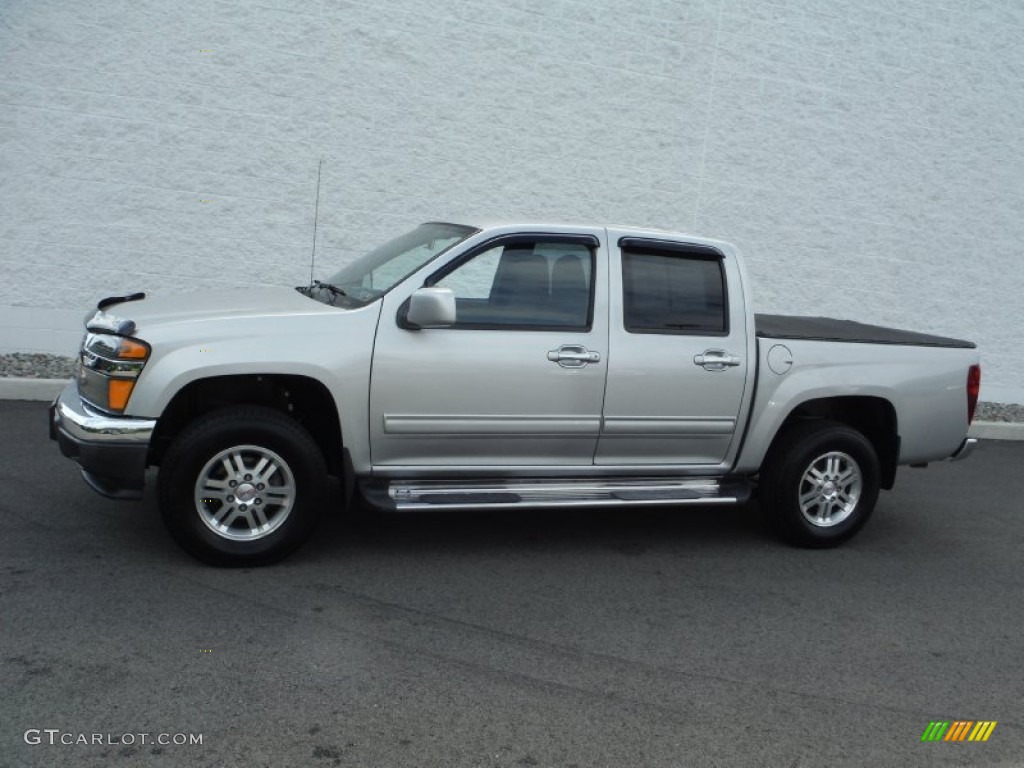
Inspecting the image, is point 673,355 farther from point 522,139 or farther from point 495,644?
point 522,139

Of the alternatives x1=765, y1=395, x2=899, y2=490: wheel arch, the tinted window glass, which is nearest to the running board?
x1=765, y1=395, x2=899, y2=490: wheel arch

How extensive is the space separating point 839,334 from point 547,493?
222 centimetres

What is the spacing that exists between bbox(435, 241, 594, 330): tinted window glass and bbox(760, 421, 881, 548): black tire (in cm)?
156

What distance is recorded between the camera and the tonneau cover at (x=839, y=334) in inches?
254

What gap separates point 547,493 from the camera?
5852 mm

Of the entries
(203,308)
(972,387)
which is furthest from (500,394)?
(972,387)

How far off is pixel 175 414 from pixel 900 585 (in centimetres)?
411

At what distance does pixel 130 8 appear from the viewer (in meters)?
10.2

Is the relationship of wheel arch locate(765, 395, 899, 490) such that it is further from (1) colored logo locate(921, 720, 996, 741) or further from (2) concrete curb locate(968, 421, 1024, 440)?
(2) concrete curb locate(968, 421, 1024, 440)

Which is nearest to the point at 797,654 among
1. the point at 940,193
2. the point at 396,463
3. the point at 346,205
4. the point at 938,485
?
the point at 396,463

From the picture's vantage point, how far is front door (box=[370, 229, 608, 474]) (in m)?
5.50

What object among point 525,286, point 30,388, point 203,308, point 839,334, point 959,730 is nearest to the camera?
point 959,730

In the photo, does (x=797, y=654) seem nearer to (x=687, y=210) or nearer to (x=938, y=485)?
(x=938, y=485)

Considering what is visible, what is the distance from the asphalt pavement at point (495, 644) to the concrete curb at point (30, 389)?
8.15 ft
